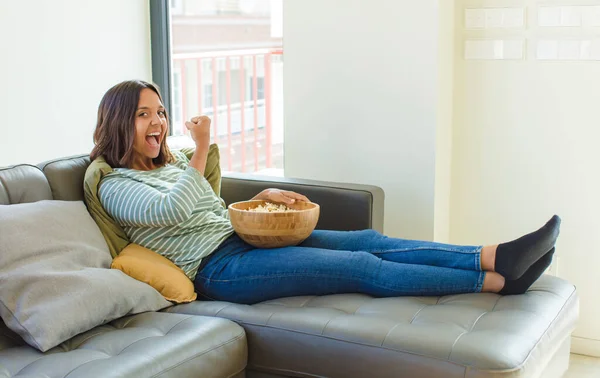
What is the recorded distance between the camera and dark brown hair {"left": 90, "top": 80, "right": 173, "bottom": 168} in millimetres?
2578

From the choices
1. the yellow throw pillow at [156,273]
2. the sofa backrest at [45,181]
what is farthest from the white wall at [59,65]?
the yellow throw pillow at [156,273]

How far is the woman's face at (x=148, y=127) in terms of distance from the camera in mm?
Result: 2592

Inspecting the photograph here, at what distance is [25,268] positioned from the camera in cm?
210

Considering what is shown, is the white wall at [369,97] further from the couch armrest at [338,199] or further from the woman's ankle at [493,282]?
the woman's ankle at [493,282]

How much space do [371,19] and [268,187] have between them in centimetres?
86

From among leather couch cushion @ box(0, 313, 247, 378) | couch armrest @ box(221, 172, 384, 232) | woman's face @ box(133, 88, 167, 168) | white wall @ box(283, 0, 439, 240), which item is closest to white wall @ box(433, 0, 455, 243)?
white wall @ box(283, 0, 439, 240)

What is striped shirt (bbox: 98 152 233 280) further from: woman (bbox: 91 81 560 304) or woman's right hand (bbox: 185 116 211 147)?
woman's right hand (bbox: 185 116 211 147)

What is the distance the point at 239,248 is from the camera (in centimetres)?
254

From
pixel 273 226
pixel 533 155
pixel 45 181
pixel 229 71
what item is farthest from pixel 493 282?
pixel 229 71

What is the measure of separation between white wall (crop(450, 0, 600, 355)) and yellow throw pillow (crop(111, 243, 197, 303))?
142cm

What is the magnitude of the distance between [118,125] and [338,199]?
84 cm

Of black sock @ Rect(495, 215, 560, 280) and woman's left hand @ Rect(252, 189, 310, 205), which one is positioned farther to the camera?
woman's left hand @ Rect(252, 189, 310, 205)

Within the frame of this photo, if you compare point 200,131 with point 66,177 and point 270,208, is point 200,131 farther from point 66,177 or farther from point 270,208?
point 66,177

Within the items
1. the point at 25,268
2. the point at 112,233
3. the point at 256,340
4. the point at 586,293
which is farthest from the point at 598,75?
the point at 25,268
